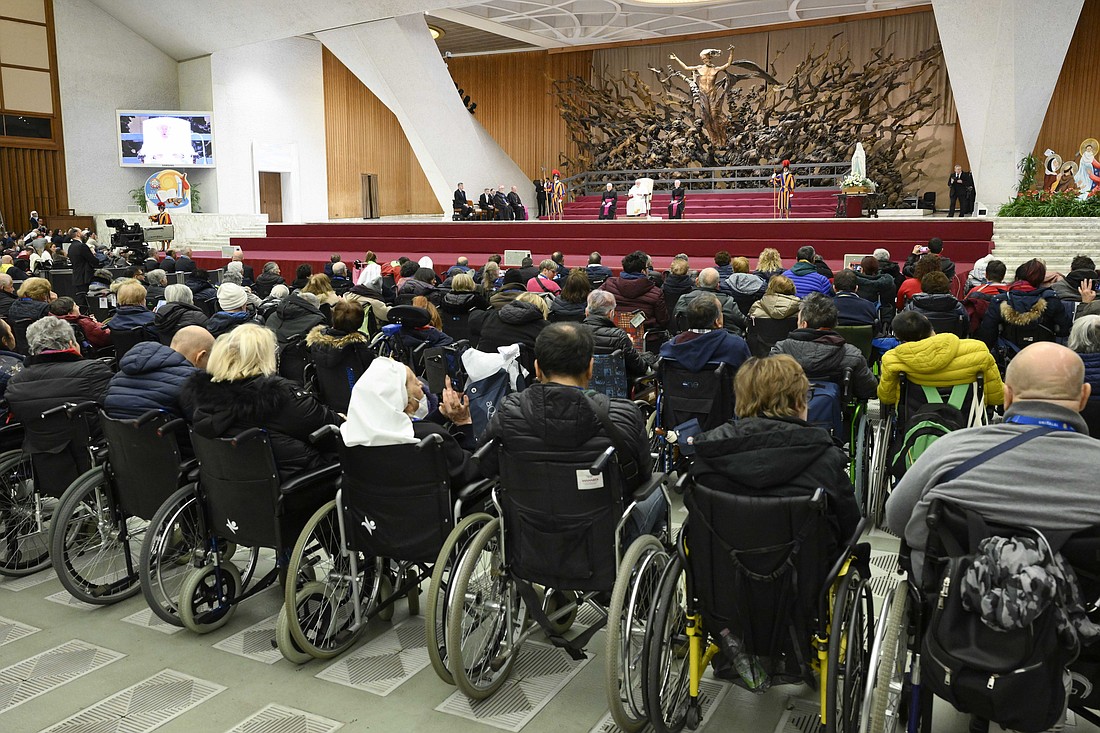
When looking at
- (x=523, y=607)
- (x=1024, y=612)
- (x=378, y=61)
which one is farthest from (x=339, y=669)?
(x=378, y=61)

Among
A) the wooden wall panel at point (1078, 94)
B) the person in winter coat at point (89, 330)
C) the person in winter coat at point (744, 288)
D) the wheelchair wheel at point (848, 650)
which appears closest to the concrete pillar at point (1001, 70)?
the wooden wall panel at point (1078, 94)

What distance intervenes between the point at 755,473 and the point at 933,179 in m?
20.8

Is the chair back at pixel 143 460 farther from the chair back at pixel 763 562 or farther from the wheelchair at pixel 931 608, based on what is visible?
the wheelchair at pixel 931 608

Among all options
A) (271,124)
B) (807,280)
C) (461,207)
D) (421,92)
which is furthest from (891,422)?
(271,124)

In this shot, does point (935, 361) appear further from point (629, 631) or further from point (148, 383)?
point (148, 383)

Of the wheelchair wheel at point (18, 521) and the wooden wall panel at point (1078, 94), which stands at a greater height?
the wooden wall panel at point (1078, 94)

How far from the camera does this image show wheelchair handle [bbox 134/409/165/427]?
3021 mm

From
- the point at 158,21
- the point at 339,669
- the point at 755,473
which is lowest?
the point at 339,669

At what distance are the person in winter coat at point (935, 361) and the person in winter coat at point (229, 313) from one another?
3.98 meters

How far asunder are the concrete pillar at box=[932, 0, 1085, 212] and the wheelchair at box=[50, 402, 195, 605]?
13.8 meters

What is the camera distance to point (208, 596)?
3160 millimetres

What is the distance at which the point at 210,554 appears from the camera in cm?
315

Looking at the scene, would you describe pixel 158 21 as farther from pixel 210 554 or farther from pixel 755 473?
pixel 755 473

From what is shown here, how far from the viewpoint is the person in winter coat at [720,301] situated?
541cm
